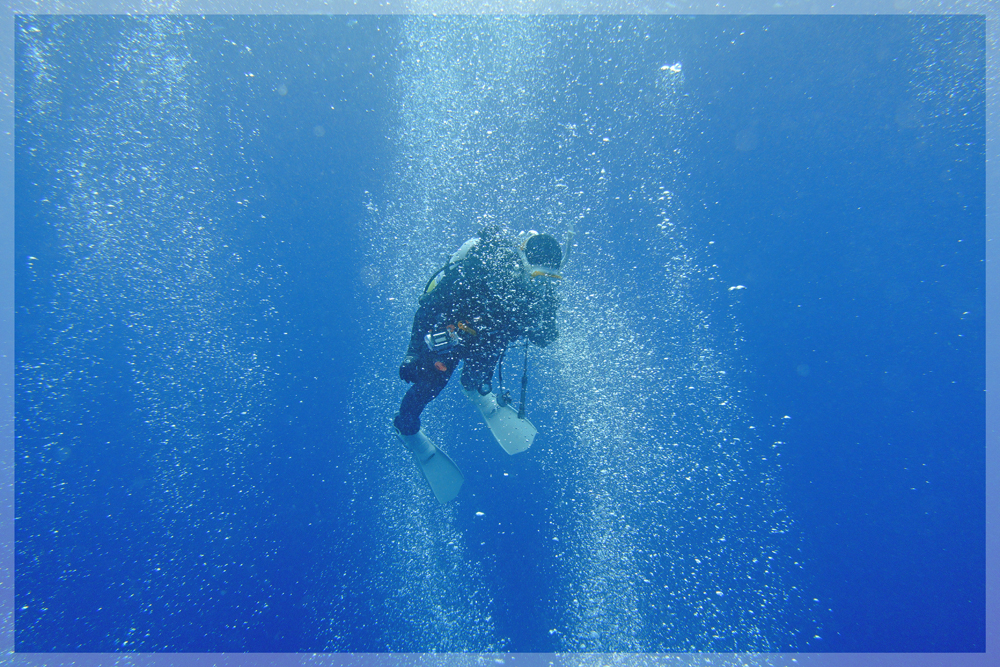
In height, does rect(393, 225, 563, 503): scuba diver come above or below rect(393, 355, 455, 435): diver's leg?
above

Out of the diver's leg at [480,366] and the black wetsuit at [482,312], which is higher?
the black wetsuit at [482,312]

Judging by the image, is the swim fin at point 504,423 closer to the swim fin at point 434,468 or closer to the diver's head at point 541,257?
the swim fin at point 434,468

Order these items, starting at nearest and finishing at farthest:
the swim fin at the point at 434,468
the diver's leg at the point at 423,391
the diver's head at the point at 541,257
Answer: the diver's head at the point at 541,257
the diver's leg at the point at 423,391
the swim fin at the point at 434,468

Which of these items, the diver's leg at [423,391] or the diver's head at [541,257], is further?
the diver's leg at [423,391]

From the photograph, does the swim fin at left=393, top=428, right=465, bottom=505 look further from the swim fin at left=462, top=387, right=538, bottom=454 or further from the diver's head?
the diver's head

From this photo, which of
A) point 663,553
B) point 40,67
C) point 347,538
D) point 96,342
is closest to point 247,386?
point 347,538

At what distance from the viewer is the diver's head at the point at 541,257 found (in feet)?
10.1

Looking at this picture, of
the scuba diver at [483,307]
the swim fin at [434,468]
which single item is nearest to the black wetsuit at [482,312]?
the scuba diver at [483,307]

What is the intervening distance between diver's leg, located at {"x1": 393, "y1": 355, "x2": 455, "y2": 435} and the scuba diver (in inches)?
0.4

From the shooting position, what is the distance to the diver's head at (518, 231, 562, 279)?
3.08 meters

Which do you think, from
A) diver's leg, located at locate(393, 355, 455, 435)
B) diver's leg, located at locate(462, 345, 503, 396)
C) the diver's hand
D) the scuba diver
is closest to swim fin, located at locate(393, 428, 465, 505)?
diver's leg, located at locate(393, 355, 455, 435)

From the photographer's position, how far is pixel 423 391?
166 inches

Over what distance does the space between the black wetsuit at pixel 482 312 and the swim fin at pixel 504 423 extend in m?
0.78

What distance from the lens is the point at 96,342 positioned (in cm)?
1744
